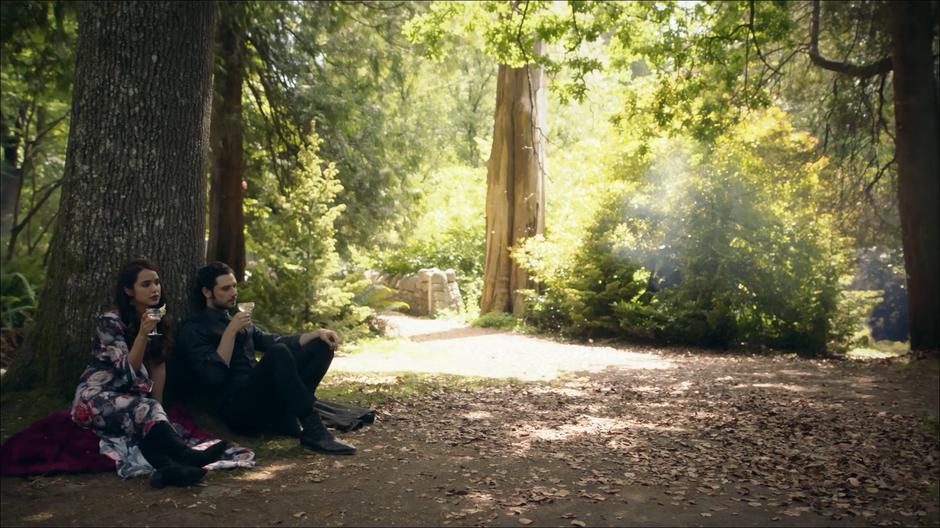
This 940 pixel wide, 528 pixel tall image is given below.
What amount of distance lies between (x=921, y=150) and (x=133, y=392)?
11.2 metres

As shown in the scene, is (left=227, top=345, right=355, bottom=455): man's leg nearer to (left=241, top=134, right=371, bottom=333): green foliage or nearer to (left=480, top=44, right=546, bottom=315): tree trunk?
(left=241, top=134, right=371, bottom=333): green foliage

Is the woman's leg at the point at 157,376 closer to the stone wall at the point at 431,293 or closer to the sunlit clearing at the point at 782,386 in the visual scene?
the sunlit clearing at the point at 782,386

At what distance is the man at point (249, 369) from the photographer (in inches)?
215

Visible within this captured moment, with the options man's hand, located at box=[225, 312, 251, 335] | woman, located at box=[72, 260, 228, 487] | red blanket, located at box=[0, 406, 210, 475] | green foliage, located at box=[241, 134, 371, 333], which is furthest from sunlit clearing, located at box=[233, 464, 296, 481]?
green foliage, located at box=[241, 134, 371, 333]

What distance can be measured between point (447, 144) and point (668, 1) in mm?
22377

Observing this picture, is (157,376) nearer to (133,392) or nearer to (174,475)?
(133,392)

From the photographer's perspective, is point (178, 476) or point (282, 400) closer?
point (178, 476)

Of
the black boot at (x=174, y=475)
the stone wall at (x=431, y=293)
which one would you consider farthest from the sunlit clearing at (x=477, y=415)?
the stone wall at (x=431, y=293)

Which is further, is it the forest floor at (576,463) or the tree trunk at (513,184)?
the tree trunk at (513,184)

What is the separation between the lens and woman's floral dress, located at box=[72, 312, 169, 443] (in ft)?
15.9

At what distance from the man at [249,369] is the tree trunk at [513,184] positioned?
1184 centimetres

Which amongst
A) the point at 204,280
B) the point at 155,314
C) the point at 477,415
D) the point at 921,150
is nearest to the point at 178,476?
the point at 155,314

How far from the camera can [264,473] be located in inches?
200

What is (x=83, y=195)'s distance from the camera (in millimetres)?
5535
